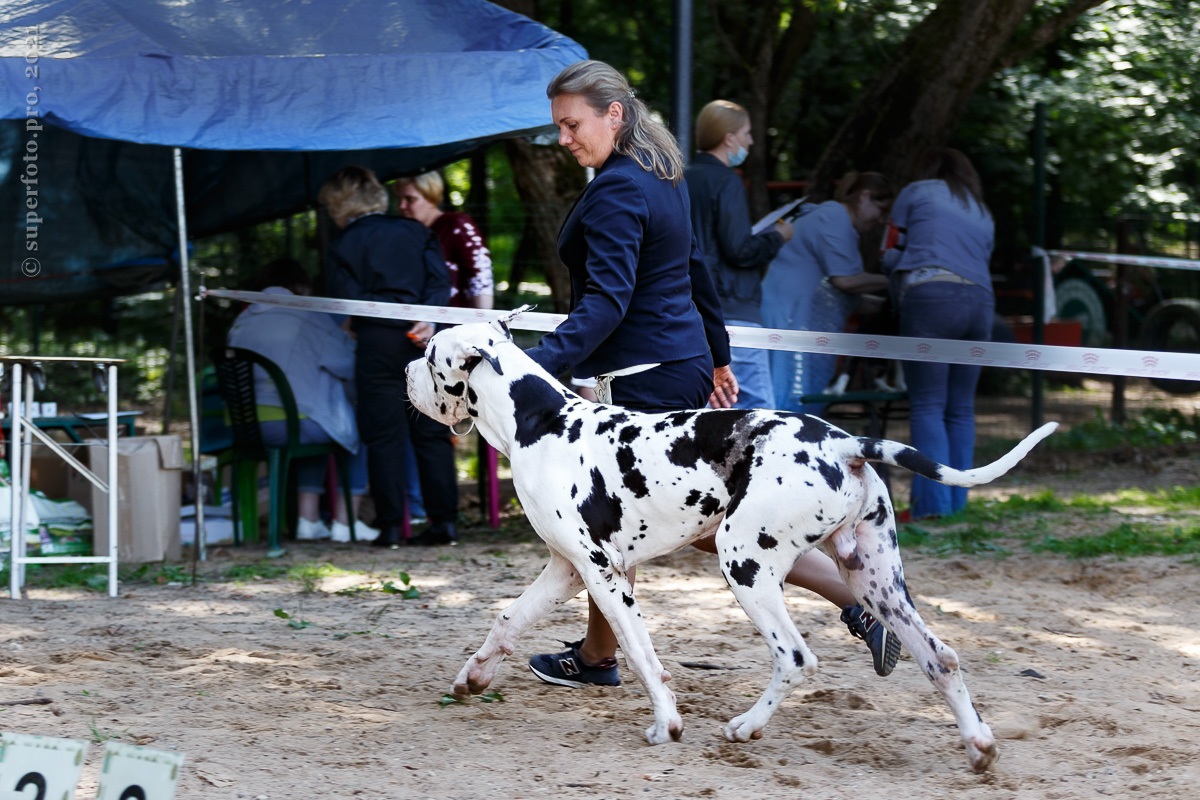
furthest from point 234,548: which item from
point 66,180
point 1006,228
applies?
point 1006,228

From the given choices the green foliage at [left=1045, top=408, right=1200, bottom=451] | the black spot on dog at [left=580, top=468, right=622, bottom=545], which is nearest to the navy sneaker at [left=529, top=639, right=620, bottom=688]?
the black spot on dog at [left=580, top=468, right=622, bottom=545]

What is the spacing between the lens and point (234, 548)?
288 inches

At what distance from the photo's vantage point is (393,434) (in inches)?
282

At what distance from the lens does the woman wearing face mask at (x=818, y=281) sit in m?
7.90

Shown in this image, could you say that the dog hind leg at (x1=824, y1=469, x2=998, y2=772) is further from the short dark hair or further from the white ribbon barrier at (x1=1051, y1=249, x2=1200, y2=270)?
the white ribbon barrier at (x1=1051, y1=249, x2=1200, y2=270)

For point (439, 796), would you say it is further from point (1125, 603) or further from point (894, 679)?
point (1125, 603)

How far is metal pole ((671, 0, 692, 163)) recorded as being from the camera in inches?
269

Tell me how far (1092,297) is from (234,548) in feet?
31.3

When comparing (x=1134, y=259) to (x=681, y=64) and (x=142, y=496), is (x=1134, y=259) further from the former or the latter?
(x=142, y=496)

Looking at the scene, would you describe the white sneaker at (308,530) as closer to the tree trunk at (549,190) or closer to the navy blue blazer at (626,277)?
the tree trunk at (549,190)

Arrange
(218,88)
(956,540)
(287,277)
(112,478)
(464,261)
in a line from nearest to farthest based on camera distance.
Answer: (112,478) < (218,88) < (956,540) < (464,261) < (287,277)

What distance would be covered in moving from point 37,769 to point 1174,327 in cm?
1227

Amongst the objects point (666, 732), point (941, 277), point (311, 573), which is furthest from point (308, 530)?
point (666, 732)

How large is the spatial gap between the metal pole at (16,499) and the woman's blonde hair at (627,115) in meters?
3.09
